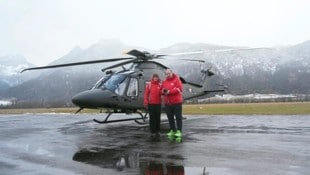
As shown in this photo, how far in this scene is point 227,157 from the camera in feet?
27.6

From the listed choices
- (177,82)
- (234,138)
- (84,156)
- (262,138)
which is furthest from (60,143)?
(262,138)

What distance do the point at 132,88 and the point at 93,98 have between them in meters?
2.21

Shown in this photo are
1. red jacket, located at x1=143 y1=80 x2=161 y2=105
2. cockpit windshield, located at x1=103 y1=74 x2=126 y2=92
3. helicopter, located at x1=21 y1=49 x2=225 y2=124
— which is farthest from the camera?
cockpit windshield, located at x1=103 y1=74 x2=126 y2=92

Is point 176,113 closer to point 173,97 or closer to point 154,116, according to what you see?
point 173,97

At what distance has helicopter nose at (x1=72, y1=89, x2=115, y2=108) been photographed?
53.7 ft

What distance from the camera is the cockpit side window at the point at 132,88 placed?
17953mm

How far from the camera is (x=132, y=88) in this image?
1811 centimetres

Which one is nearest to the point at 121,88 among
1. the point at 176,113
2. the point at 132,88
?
the point at 132,88

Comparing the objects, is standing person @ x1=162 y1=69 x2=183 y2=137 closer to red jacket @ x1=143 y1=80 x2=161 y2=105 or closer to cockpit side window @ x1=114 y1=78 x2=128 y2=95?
red jacket @ x1=143 y1=80 x2=161 y2=105

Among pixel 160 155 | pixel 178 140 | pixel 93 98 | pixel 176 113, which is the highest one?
pixel 93 98

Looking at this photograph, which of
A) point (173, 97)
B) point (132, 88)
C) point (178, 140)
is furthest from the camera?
point (132, 88)

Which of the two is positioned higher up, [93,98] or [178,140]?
[93,98]

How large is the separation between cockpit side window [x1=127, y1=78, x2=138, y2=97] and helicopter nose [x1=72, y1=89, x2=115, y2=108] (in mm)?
973

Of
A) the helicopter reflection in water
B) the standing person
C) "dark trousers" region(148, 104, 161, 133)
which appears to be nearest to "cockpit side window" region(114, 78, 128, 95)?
"dark trousers" region(148, 104, 161, 133)
